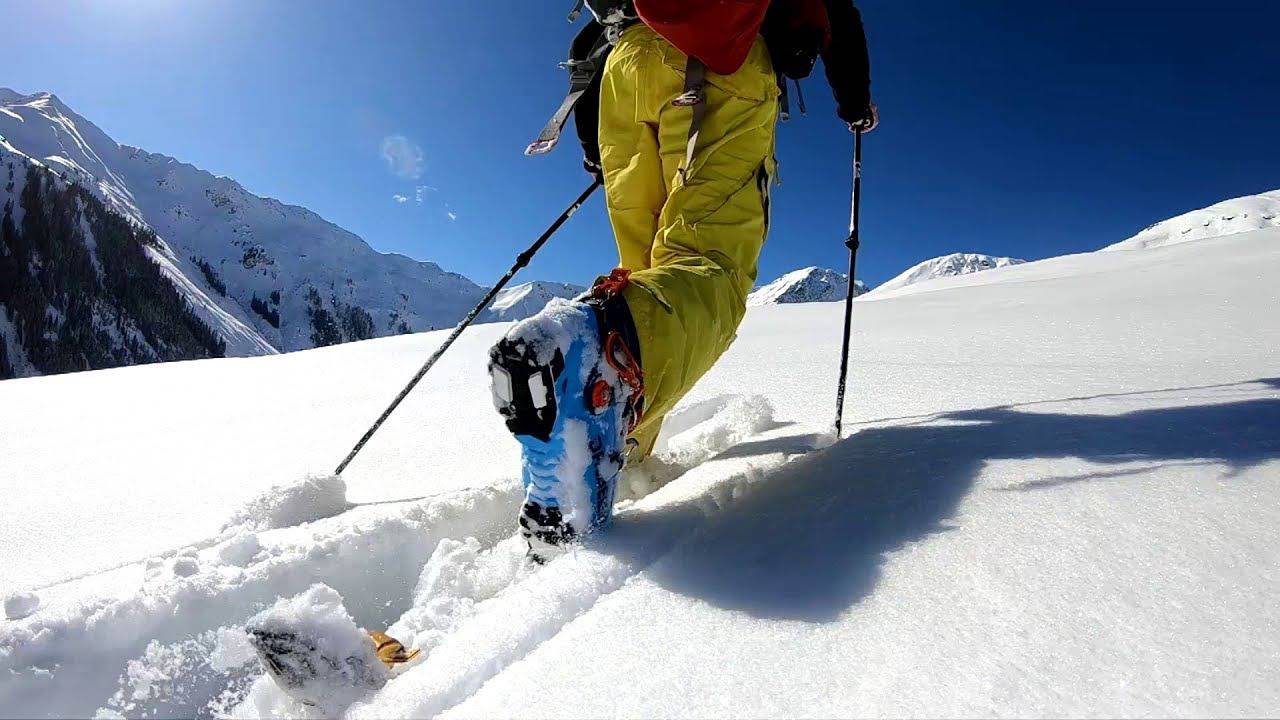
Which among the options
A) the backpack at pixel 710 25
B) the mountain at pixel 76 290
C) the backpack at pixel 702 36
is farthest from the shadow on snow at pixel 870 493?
the mountain at pixel 76 290

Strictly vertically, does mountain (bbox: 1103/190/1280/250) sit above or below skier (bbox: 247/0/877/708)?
above

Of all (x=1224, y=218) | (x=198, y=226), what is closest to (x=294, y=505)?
(x=198, y=226)

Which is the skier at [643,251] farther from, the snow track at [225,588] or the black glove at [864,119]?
the snow track at [225,588]

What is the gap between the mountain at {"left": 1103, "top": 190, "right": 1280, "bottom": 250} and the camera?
180750mm

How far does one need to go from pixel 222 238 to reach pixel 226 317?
91.9m

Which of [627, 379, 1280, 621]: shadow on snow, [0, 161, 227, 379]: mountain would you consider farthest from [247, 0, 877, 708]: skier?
[0, 161, 227, 379]: mountain

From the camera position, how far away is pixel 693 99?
1.75 metres

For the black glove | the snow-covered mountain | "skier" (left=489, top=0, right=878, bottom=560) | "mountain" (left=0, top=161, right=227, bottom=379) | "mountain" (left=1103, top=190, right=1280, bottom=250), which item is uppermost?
"mountain" (left=1103, top=190, right=1280, bottom=250)

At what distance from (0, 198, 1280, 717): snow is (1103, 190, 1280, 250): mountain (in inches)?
8680

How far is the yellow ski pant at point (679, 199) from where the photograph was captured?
142 cm

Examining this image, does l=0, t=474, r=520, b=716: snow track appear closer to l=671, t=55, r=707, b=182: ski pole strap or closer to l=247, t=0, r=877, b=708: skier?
l=247, t=0, r=877, b=708: skier

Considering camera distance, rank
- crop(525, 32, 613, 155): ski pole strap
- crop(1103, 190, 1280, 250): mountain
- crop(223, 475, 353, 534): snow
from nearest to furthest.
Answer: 1. crop(223, 475, 353, 534): snow
2. crop(525, 32, 613, 155): ski pole strap
3. crop(1103, 190, 1280, 250): mountain

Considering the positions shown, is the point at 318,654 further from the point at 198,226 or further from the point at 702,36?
the point at 198,226

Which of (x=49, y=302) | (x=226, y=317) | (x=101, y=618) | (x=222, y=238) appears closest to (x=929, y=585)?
(x=101, y=618)
